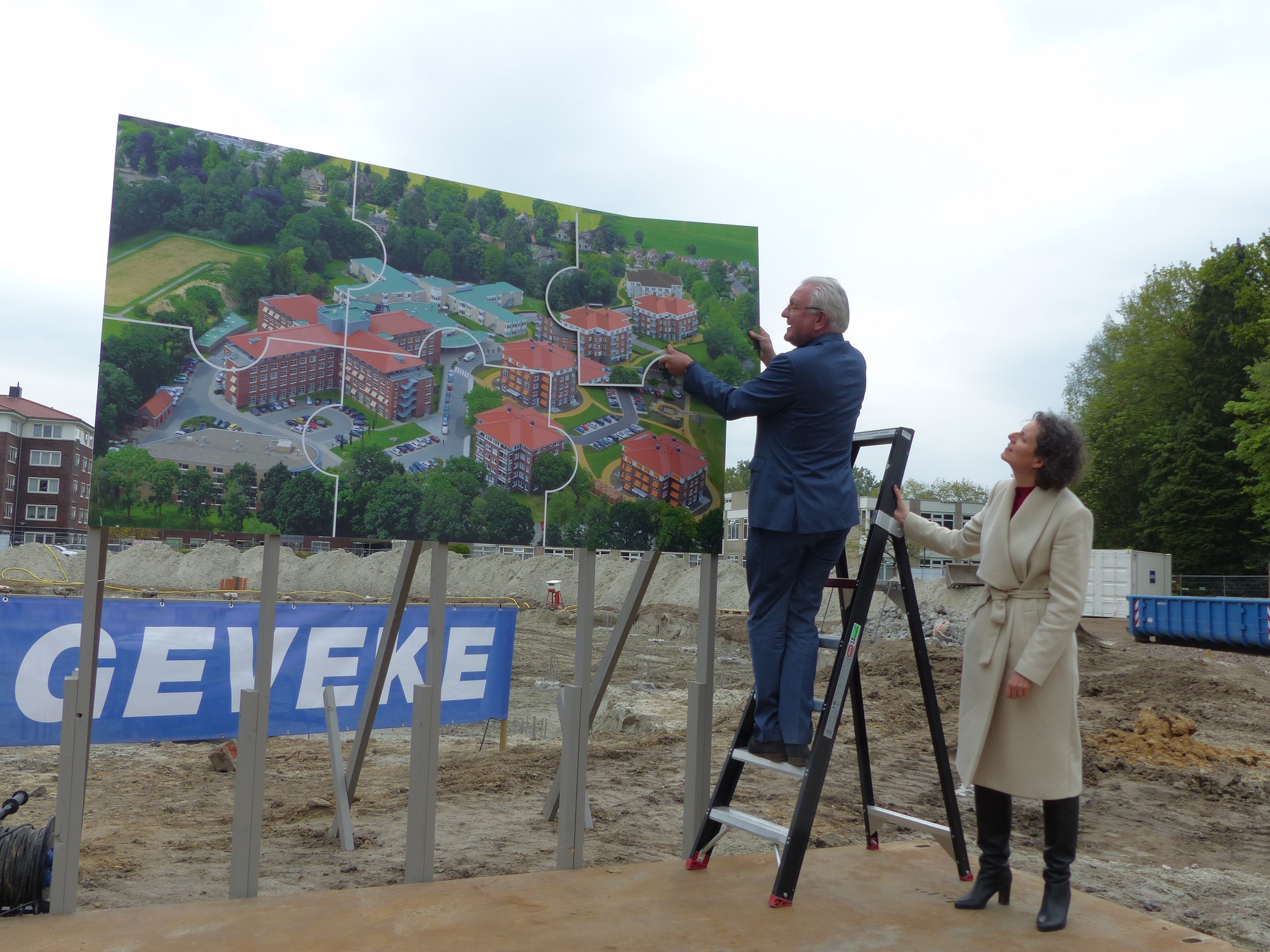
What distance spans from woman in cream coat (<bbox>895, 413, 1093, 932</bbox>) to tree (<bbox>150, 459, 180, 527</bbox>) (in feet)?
9.70

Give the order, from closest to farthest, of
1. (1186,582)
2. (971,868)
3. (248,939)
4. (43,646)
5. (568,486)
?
1. (248,939)
2. (568,486)
3. (971,868)
4. (43,646)
5. (1186,582)

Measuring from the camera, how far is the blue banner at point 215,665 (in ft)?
20.3

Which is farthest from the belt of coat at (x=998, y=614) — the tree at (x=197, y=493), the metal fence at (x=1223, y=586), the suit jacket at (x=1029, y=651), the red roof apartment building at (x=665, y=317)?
the metal fence at (x=1223, y=586)

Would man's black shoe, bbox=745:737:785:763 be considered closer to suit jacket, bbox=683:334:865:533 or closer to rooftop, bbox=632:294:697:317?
suit jacket, bbox=683:334:865:533

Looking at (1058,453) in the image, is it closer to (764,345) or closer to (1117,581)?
(764,345)

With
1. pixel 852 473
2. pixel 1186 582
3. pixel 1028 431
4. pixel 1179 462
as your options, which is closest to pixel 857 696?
pixel 852 473

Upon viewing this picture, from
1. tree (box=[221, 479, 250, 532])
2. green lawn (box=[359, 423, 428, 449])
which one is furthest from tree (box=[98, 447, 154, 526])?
green lawn (box=[359, 423, 428, 449])

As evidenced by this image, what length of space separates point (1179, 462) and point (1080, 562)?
→ 39.4 m

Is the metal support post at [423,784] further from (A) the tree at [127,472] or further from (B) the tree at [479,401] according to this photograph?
(A) the tree at [127,472]

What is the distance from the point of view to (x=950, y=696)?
12883mm

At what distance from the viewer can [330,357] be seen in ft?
11.9

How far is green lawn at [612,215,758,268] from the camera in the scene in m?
4.38

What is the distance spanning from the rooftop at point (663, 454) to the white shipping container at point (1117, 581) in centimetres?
2850

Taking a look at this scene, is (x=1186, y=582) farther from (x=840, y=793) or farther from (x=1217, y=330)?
(x=840, y=793)
